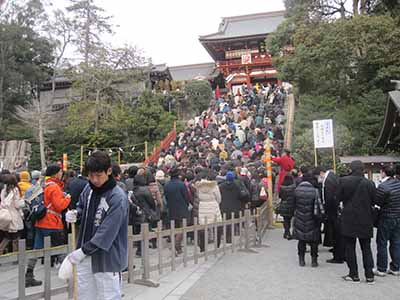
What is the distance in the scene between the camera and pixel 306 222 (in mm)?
6770

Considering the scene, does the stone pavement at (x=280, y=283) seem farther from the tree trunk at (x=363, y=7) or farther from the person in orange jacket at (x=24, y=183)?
the tree trunk at (x=363, y=7)

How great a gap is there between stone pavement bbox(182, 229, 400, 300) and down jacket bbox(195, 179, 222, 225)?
0.82 meters

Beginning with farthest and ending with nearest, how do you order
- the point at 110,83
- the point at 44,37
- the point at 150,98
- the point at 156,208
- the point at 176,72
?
the point at 176,72 < the point at 44,37 < the point at 150,98 < the point at 110,83 < the point at 156,208

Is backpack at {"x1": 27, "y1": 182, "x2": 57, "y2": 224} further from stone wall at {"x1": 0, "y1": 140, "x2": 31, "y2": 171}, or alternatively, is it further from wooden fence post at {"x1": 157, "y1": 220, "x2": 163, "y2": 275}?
stone wall at {"x1": 0, "y1": 140, "x2": 31, "y2": 171}

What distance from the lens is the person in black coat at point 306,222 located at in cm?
673

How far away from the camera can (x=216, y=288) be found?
5562mm

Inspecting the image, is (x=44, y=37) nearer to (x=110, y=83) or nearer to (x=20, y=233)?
(x=110, y=83)

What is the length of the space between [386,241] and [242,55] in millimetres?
31647

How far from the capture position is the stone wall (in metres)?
25.5

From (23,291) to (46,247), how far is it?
0.51 metres

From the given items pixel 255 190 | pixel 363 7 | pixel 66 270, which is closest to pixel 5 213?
pixel 66 270

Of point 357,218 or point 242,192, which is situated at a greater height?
point 242,192

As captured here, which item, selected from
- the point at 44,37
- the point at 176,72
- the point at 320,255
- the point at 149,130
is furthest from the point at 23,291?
the point at 176,72

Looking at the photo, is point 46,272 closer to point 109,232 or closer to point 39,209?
point 39,209
